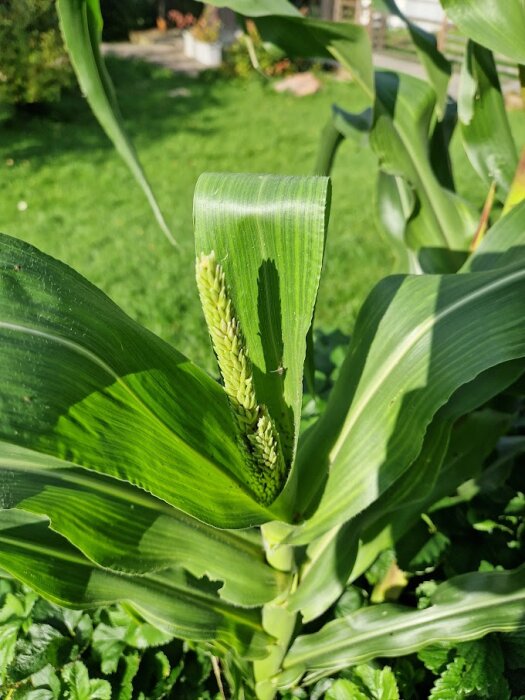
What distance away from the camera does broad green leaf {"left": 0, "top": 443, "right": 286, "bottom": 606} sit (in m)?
0.68

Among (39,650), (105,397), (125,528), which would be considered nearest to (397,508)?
(125,528)

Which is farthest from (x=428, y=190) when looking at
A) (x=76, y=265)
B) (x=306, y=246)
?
(x=76, y=265)

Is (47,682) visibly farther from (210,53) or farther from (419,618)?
(210,53)

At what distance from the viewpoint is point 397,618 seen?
3.05 feet

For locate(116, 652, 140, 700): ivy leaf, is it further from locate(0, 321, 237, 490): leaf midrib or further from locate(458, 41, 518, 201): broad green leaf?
locate(458, 41, 518, 201): broad green leaf

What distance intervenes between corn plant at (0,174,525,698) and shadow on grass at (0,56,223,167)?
13.6 feet

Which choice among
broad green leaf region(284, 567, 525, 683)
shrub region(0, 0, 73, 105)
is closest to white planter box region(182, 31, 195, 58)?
shrub region(0, 0, 73, 105)

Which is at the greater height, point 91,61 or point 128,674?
point 91,61

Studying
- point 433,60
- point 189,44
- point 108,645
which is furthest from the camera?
point 189,44

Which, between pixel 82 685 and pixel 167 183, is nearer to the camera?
pixel 82 685

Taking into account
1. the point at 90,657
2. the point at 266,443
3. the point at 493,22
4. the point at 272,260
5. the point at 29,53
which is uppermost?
the point at 493,22

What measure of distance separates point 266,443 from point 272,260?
19 cm

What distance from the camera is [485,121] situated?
3.45ft

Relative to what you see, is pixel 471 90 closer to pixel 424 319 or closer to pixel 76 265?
pixel 424 319
